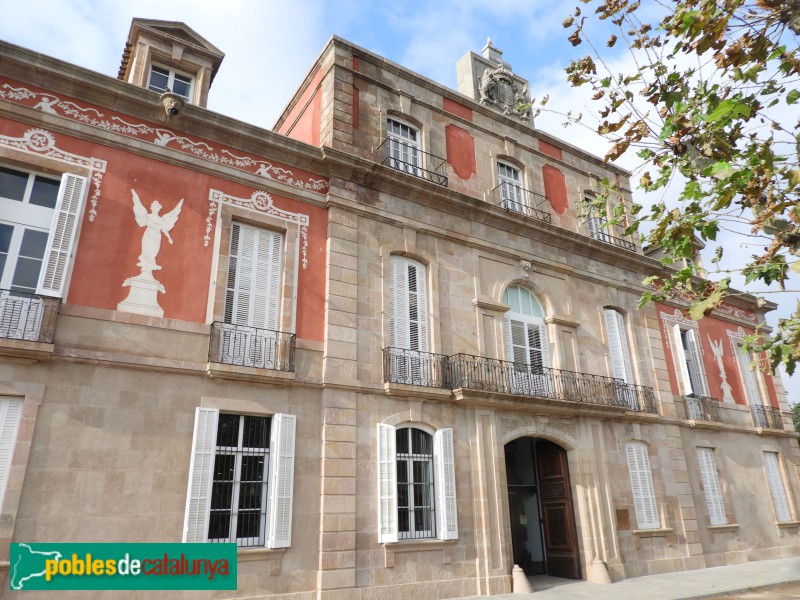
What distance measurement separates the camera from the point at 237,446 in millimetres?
9797

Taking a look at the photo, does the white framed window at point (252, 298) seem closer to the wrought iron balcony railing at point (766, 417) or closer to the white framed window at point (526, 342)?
the white framed window at point (526, 342)

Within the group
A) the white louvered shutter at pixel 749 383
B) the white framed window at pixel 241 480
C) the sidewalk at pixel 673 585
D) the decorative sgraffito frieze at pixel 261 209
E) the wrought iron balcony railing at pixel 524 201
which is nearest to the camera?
the white framed window at pixel 241 480

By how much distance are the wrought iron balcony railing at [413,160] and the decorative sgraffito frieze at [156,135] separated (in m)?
1.94

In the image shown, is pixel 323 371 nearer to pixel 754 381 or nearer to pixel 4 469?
pixel 4 469

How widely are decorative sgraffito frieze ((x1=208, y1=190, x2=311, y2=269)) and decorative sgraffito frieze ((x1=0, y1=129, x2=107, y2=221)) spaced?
1815 millimetres

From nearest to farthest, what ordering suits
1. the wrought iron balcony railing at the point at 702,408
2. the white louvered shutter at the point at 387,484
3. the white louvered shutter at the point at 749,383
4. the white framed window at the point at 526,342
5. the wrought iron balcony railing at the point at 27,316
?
the wrought iron balcony railing at the point at 27,316
the white louvered shutter at the point at 387,484
the white framed window at the point at 526,342
the wrought iron balcony railing at the point at 702,408
the white louvered shutter at the point at 749,383

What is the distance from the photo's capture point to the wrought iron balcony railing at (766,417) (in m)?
19.1

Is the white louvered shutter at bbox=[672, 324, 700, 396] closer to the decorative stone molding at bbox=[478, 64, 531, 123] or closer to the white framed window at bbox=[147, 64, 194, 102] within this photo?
the decorative stone molding at bbox=[478, 64, 531, 123]

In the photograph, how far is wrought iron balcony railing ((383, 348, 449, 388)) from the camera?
1161 cm

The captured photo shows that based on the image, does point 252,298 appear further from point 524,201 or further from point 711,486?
point 711,486

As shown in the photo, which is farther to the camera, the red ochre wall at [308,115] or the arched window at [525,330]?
the arched window at [525,330]

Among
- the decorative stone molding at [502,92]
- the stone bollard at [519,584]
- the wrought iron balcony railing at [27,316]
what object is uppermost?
the decorative stone molding at [502,92]

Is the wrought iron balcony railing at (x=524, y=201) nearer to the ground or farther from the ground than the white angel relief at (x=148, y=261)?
farther from the ground

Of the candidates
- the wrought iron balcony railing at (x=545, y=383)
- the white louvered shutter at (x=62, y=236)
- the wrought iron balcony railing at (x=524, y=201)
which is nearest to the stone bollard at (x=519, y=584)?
the wrought iron balcony railing at (x=545, y=383)
